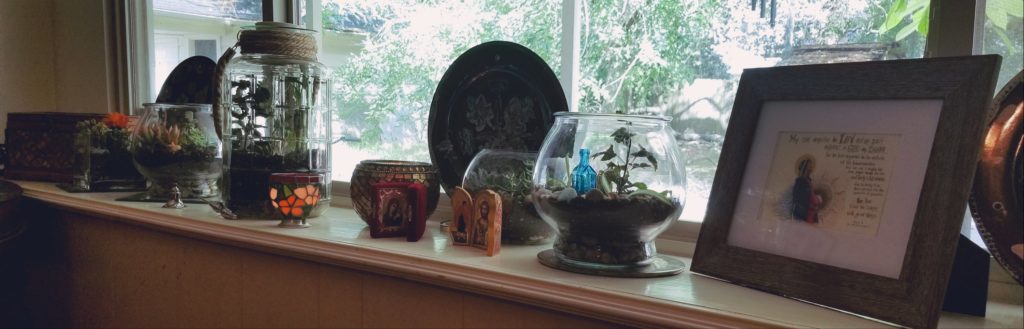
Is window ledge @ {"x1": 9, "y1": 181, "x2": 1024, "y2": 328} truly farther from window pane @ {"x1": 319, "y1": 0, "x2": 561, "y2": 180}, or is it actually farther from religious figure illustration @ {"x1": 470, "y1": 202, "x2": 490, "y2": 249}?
window pane @ {"x1": 319, "y1": 0, "x2": 561, "y2": 180}

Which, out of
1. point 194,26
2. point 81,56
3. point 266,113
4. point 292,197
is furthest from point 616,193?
point 81,56

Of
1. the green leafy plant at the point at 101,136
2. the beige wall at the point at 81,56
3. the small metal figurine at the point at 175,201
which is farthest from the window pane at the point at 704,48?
the beige wall at the point at 81,56

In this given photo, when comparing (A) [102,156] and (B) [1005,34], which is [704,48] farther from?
(A) [102,156]

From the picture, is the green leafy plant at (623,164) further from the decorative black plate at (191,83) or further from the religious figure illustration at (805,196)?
the decorative black plate at (191,83)

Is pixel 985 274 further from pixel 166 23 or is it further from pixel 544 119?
pixel 166 23

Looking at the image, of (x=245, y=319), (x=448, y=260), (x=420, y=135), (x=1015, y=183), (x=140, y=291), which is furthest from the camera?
(x=140, y=291)

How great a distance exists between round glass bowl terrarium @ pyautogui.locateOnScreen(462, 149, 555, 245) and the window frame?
0.20m

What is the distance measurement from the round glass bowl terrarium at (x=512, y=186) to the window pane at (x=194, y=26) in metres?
1.06

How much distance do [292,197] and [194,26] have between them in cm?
103

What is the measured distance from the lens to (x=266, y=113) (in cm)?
155

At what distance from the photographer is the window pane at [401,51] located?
1449mm

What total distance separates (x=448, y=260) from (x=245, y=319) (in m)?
0.62

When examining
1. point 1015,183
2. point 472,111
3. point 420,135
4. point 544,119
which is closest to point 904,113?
point 1015,183

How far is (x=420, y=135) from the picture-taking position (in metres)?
1.59
